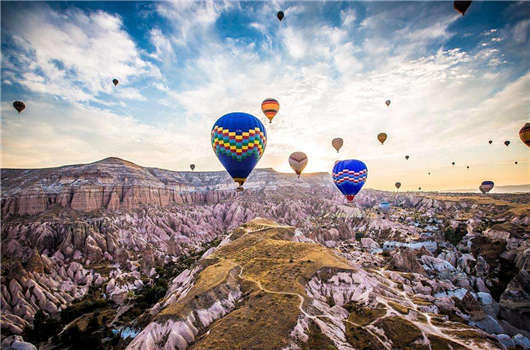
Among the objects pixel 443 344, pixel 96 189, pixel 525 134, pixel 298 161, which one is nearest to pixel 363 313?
pixel 443 344

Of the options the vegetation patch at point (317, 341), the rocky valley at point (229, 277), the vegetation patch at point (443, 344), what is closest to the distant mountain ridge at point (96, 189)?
the rocky valley at point (229, 277)

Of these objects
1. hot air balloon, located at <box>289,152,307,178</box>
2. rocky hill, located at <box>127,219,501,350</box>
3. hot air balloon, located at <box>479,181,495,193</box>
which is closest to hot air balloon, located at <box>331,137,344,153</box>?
hot air balloon, located at <box>289,152,307,178</box>

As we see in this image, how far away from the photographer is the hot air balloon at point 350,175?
35.9 metres

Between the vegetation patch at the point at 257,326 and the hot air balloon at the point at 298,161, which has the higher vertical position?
the hot air balloon at the point at 298,161

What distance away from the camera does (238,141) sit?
2456 cm

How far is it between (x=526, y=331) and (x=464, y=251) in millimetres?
27489

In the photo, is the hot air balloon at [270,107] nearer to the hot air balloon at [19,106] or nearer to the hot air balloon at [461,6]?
the hot air balloon at [461,6]

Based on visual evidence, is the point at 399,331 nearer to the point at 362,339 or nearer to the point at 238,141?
the point at 362,339

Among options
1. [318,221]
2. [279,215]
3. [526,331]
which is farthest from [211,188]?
[526,331]

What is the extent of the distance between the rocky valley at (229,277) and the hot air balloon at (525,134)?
17607 mm

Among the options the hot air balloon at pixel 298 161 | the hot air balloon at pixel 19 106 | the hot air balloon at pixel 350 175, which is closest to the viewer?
the hot air balloon at pixel 350 175

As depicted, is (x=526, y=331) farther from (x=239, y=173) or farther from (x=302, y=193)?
(x=302, y=193)

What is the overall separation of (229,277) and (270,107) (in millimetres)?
22334

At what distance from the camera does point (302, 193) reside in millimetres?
130750
